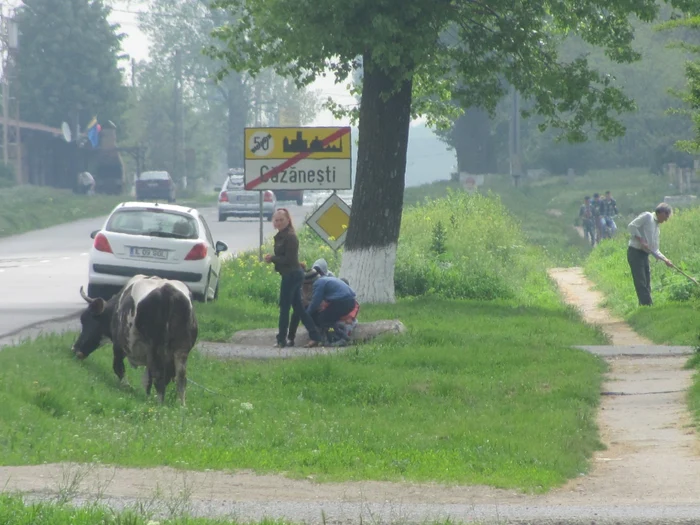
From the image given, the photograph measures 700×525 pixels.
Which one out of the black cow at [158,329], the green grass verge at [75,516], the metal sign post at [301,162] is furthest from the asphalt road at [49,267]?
the green grass verge at [75,516]

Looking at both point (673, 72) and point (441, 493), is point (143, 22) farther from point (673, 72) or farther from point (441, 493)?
point (441, 493)

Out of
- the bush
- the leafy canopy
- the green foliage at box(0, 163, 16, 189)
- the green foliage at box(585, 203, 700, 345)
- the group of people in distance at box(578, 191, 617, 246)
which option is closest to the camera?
the green foliage at box(585, 203, 700, 345)

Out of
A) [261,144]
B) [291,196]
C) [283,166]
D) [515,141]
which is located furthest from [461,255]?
[291,196]

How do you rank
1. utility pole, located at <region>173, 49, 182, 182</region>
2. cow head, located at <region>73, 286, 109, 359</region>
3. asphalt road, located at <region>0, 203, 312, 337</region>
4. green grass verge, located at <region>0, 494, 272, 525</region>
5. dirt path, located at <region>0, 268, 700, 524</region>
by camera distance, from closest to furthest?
1. green grass verge, located at <region>0, 494, 272, 525</region>
2. dirt path, located at <region>0, 268, 700, 524</region>
3. cow head, located at <region>73, 286, 109, 359</region>
4. asphalt road, located at <region>0, 203, 312, 337</region>
5. utility pole, located at <region>173, 49, 182, 182</region>

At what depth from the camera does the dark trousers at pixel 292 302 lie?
53.1ft

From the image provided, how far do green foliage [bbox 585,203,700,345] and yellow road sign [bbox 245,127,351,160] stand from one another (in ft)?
16.8

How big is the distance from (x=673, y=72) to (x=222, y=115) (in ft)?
204

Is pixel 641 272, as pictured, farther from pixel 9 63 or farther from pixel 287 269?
pixel 9 63

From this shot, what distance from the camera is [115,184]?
82125 mm

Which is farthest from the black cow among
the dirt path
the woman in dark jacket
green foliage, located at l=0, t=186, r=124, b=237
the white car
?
green foliage, located at l=0, t=186, r=124, b=237

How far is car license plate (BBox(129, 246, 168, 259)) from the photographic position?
20.3 meters

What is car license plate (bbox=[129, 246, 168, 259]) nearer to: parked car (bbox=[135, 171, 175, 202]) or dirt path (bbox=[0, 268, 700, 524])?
dirt path (bbox=[0, 268, 700, 524])

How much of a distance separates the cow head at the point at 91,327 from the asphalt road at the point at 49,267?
14.6 ft

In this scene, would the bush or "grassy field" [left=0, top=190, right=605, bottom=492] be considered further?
the bush
